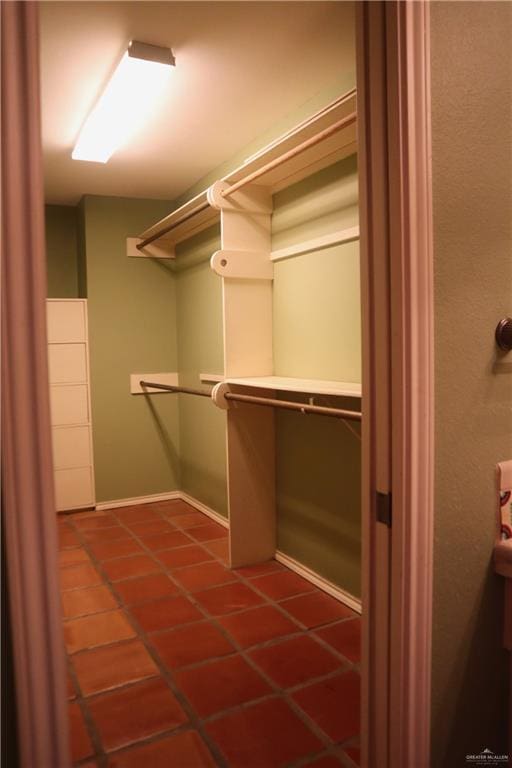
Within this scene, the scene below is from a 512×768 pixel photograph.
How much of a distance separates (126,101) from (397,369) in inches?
85.2

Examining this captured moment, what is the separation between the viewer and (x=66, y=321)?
429cm

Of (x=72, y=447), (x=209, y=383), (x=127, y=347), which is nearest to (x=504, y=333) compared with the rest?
(x=209, y=383)

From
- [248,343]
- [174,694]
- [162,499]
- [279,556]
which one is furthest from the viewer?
[162,499]

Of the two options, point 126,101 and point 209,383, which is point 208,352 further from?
point 126,101

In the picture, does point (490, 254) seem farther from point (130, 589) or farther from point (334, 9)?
point (130, 589)

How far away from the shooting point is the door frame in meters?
1.14

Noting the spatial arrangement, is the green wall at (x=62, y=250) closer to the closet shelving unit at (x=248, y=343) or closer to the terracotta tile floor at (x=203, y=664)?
the closet shelving unit at (x=248, y=343)

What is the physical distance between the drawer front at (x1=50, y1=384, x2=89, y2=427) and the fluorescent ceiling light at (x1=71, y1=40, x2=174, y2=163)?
5.86ft

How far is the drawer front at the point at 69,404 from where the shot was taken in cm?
428

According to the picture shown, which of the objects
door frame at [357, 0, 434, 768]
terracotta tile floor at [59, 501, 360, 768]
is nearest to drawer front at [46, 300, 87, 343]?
terracotta tile floor at [59, 501, 360, 768]

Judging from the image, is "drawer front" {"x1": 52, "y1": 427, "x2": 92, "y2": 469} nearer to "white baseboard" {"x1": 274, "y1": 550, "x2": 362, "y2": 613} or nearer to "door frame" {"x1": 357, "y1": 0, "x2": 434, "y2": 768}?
"white baseboard" {"x1": 274, "y1": 550, "x2": 362, "y2": 613}

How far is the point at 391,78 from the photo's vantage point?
115cm

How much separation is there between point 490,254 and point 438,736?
1165mm

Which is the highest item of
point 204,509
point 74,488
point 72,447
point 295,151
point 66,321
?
point 295,151
